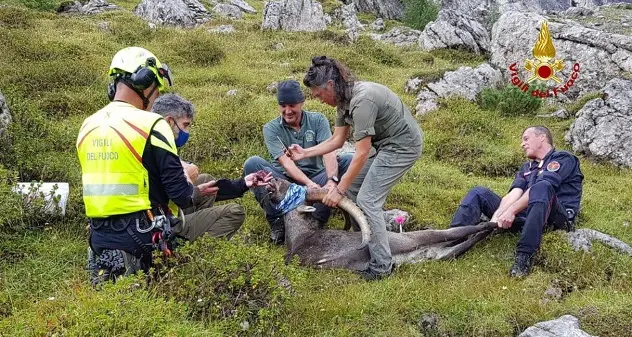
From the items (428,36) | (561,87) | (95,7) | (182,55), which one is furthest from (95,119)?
(95,7)

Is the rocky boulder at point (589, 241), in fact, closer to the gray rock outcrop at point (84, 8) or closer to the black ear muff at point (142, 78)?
the black ear muff at point (142, 78)

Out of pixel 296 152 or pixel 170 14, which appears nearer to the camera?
pixel 296 152

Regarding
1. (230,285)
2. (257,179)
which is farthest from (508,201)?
(230,285)

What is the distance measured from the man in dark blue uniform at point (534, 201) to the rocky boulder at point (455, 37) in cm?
1411

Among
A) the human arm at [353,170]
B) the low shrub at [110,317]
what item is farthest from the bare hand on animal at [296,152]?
the low shrub at [110,317]

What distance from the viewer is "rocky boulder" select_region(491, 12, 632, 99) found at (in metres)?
15.4

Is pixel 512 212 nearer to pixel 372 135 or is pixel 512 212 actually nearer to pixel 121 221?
pixel 372 135

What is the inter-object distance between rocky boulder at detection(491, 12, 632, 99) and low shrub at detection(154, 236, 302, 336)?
12.3 m

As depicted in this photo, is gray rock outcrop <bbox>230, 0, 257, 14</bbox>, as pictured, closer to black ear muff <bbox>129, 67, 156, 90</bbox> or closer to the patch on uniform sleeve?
the patch on uniform sleeve

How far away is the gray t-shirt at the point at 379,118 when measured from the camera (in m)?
5.98

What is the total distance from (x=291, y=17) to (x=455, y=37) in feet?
22.3

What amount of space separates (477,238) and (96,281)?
15.3 ft

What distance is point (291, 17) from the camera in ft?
78.5

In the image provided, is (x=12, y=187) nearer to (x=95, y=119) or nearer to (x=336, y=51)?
(x=95, y=119)
